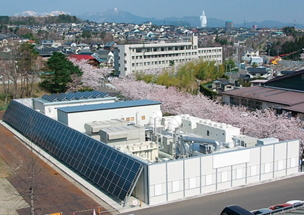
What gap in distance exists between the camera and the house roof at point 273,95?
25964 mm

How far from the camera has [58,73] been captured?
3491 centimetres

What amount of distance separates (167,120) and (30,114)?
29.2 feet

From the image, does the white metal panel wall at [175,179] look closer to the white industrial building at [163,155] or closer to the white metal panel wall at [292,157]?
the white industrial building at [163,155]

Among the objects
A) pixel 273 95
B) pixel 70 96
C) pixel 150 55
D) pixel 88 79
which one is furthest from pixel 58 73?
pixel 273 95

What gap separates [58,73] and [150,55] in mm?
17211

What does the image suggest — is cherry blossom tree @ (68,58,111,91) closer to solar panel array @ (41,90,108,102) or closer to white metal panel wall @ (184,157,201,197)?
solar panel array @ (41,90,108,102)

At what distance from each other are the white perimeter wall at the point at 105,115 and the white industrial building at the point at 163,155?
5 centimetres

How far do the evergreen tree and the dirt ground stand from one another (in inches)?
681

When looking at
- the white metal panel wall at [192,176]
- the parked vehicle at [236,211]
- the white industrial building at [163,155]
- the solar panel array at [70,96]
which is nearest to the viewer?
the parked vehicle at [236,211]

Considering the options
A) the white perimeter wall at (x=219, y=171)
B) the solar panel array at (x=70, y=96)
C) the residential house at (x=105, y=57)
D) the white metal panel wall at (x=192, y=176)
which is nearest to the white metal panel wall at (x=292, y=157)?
the white perimeter wall at (x=219, y=171)

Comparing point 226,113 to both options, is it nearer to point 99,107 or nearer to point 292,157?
point 99,107

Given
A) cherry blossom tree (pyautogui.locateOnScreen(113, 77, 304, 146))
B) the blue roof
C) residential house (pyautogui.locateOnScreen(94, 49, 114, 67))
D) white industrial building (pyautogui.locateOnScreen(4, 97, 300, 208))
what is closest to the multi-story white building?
cherry blossom tree (pyautogui.locateOnScreen(113, 77, 304, 146))

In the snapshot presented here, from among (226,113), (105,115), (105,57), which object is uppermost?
(105,57)

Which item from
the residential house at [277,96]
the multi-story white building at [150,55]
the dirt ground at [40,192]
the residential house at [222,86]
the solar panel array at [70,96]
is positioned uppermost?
the multi-story white building at [150,55]
